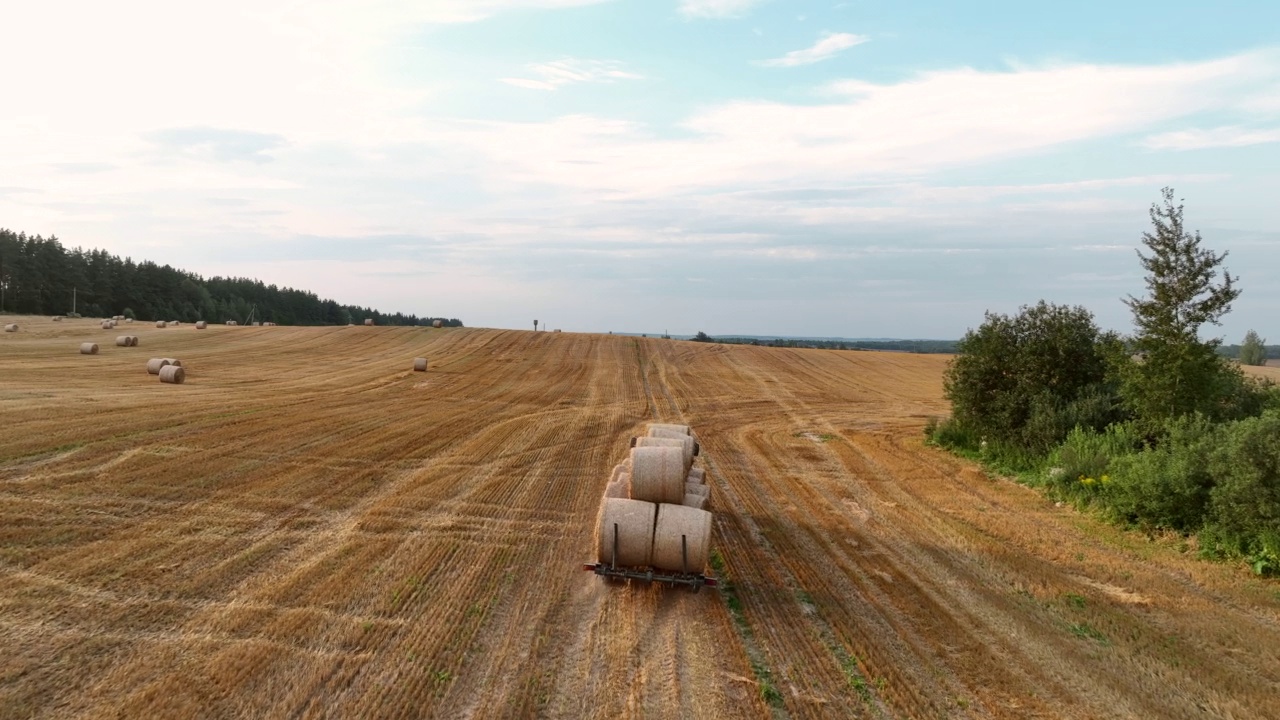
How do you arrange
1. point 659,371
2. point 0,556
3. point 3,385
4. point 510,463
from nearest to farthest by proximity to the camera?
point 0,556, point 510,463, point 3,385, point 659,371

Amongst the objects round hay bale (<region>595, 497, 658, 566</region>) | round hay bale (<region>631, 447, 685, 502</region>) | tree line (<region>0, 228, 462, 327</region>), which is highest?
tree line (<region>0, 228, 462, 327</region>)

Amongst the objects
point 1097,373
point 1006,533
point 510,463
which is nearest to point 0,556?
point 510,463

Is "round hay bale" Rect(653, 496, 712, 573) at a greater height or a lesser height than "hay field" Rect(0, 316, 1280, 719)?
greater

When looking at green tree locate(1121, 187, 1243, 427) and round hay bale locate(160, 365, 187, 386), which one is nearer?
green tree locate(1121, 187, 1243, 427)

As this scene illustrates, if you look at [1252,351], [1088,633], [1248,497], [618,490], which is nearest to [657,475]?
[618,490]

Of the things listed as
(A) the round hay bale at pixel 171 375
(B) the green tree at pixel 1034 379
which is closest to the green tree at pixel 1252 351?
(B) the green tree at pixel 1034 379

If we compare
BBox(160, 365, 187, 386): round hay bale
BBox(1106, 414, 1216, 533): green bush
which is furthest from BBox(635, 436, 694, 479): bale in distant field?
BBox(160, 365, 187, 386): round hay bale

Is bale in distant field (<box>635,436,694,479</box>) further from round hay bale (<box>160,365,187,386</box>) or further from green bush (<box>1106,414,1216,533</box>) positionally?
round hay bale (<box>160,365,187,386</box>)

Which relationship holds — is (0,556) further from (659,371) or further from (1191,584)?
(659,371)
